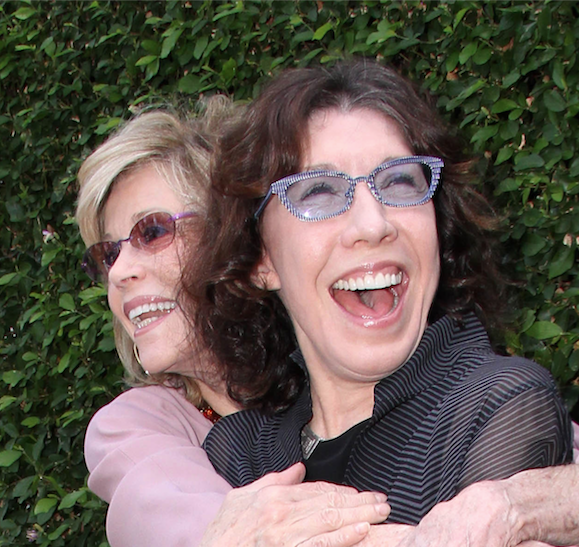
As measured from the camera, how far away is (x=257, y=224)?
7.71 feet

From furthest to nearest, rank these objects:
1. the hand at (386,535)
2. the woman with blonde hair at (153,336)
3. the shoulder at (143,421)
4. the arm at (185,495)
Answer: the shoulder at (143,421)
the woman with blonde hair at (153,336)
the arm at (185,495)
the hand at (386,535)

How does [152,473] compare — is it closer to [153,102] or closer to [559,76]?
[559,76]

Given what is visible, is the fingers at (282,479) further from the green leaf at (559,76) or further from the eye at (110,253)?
the green leaf at (559,76)

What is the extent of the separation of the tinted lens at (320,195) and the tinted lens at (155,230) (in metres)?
0.82

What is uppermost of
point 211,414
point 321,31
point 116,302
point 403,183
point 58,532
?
point 321,31

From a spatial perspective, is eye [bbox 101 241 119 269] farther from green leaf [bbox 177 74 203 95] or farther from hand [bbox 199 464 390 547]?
hand [bbox 199 464 390 547]

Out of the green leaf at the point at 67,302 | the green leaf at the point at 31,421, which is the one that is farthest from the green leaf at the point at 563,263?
the green leaf at the point at 31,421

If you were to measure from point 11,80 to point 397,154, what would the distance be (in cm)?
340

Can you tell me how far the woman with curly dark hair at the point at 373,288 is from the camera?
1.79 meters

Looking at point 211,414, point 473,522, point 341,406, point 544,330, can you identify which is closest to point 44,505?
point 211,414

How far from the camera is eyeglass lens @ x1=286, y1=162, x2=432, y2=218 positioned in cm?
202

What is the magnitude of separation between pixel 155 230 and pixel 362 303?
920 mm

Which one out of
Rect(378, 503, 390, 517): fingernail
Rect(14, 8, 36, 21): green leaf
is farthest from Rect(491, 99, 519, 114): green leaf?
Rect(14, 8, 36, 21): green leaf

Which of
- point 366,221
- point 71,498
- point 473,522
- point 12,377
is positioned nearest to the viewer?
point 473,522
